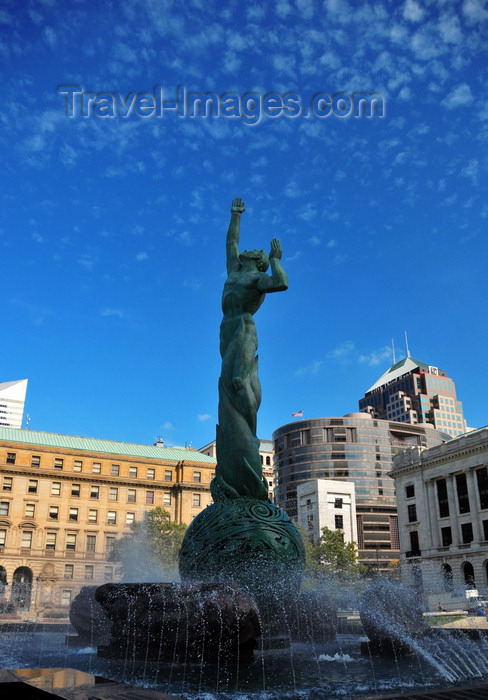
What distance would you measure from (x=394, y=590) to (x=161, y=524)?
4408cm

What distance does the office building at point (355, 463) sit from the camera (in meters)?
116

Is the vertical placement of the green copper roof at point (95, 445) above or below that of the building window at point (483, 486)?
→ above

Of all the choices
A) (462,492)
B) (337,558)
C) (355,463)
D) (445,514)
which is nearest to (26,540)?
(337,558)

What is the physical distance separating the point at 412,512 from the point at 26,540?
139 ft

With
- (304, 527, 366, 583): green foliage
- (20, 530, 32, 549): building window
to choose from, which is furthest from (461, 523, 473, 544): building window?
(20, 530, 32, 549): building window

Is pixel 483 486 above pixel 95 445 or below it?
below

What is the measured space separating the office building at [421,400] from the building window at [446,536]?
10661cm

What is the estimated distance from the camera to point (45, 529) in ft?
202

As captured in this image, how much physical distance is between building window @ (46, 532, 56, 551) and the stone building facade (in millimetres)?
99

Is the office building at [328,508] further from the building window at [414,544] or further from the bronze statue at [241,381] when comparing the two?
the bronze statue at [241,381]

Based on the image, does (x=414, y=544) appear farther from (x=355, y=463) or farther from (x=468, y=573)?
(x=355, y=463)

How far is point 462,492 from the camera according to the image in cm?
6169

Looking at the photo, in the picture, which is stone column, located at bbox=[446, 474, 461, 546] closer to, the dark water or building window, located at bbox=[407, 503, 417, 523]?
building window, located at bbox=[407, 503, 417, 523]

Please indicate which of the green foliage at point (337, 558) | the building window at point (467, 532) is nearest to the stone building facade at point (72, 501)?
the green foliage at point (337, 558)
